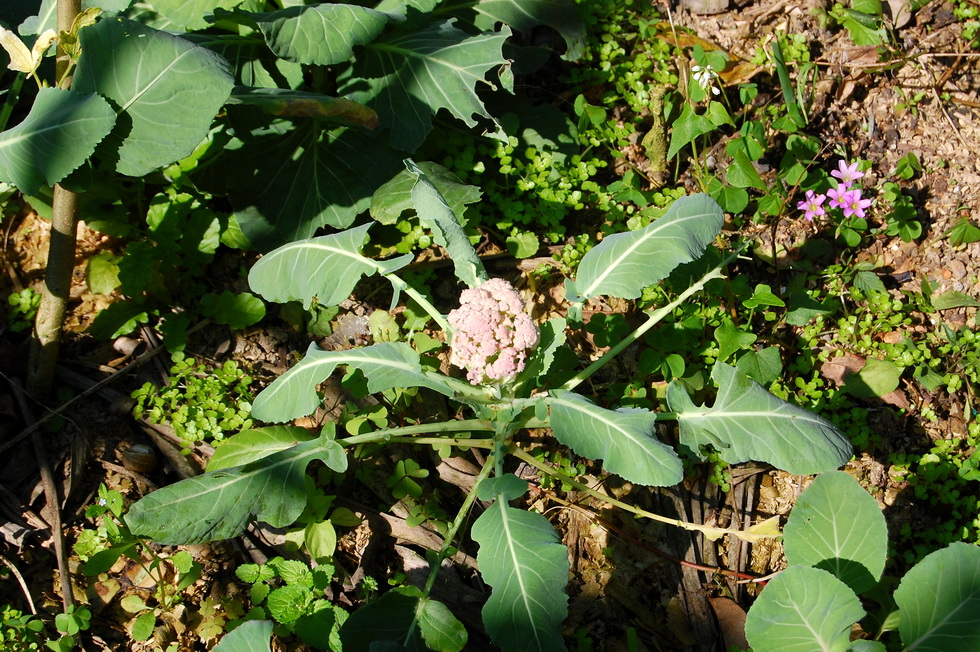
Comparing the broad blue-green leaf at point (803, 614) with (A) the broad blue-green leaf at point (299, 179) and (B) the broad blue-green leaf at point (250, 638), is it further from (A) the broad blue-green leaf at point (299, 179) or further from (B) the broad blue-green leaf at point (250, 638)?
(A) the broad blue-green leaf at point (299, 179)

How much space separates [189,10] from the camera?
108 inches

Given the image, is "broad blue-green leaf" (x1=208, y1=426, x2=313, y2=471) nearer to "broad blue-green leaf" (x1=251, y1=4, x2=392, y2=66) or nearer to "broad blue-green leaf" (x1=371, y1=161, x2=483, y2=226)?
"broad blue-green leaf" (x1=371, y1=161, x2=483, y2=226)

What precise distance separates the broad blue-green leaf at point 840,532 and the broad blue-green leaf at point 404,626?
3.35 ft

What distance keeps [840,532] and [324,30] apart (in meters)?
2.27

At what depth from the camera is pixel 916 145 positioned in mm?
3424

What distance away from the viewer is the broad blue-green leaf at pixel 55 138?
2000 millimetres

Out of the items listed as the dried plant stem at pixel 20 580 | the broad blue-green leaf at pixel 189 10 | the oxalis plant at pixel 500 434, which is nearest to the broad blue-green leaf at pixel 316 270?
the oxalis plant at pixel 500 434

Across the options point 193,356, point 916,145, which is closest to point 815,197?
point 916,145

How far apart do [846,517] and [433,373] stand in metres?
1.30

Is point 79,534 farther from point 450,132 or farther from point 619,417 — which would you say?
point 450,132

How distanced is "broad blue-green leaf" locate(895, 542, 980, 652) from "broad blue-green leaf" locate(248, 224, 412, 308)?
1.78 metres

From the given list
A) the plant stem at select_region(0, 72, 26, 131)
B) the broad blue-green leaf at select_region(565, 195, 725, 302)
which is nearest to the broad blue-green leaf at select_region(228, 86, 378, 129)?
the plant stem at select_region(0, 72, 26, 131)

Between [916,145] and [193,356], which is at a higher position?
[916,145]

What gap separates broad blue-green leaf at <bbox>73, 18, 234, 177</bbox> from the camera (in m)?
2.11
